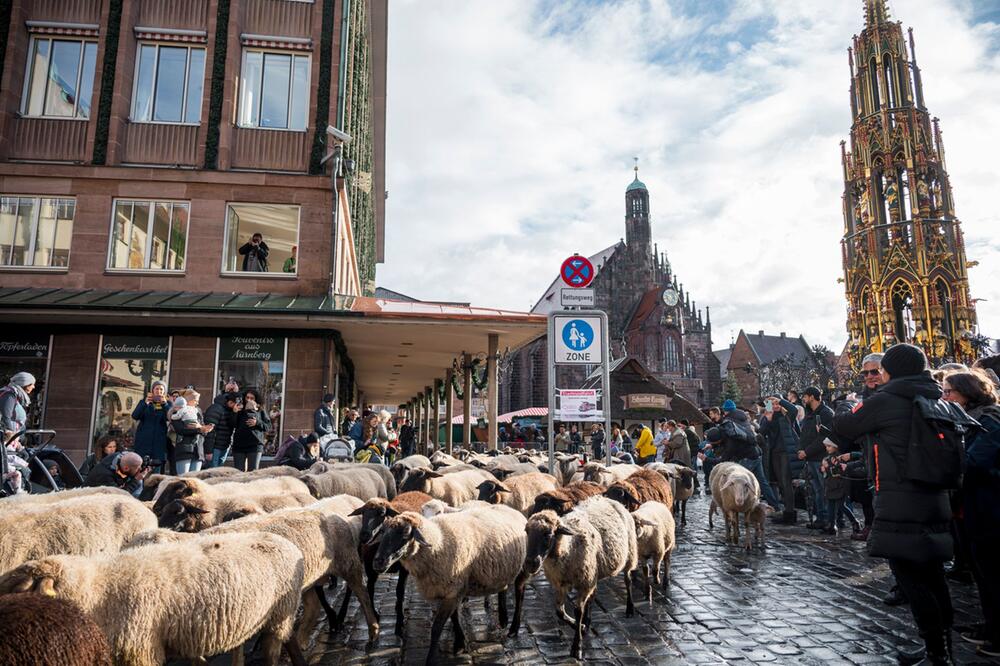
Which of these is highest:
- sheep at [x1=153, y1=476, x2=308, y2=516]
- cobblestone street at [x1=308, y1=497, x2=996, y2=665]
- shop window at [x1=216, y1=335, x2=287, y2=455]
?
shop window at [x1=216, y1=335, x2=287, y2=455]

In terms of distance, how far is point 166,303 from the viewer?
44.9 ft

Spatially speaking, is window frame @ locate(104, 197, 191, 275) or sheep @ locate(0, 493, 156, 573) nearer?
sheep @ locate(0, 493, 156, 573)

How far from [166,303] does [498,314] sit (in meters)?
7.53

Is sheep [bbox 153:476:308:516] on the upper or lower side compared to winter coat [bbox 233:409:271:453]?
lower

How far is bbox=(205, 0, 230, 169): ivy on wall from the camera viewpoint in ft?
53.5

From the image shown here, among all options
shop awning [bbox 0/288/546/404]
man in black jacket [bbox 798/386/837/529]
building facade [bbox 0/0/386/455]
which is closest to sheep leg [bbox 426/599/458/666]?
man in black jacket [bbox 798/386/837/529]

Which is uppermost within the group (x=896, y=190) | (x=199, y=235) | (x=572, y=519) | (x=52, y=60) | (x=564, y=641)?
(x=896, y=190)

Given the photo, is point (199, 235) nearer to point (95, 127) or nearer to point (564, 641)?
point (95, 127)

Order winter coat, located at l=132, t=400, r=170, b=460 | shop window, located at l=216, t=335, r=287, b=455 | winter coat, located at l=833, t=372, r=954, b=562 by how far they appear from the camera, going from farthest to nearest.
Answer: shop window, located at l=216, t=335, r=287, b=455, winter coat, located at l=132, t=400, r=170, b=460, winter coat, located at l=833, t=372, r=954, b=562

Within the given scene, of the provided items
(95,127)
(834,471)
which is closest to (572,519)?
(834,471)

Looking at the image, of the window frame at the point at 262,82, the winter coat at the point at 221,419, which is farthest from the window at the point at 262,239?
the winter coat at the point at 221,419

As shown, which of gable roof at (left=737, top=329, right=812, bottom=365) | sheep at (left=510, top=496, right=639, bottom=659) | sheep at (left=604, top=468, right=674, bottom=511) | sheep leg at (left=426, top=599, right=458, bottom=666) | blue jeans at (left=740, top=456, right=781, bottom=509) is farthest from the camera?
gable roof at (left=737, top=329, right=812, bottom=365)

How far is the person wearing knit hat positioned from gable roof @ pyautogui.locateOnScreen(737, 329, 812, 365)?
4153 inches

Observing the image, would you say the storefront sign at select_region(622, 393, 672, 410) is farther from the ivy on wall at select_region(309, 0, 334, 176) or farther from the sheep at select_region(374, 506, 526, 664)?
the sheep at select_region(374, 506, 526, 664)
